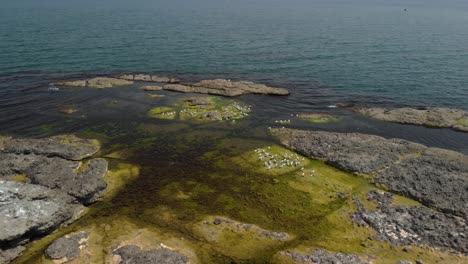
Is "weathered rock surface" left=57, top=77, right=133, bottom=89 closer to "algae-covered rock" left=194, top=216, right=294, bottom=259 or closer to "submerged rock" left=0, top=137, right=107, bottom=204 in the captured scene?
"submerged rock" left=0, top=137, right=107, bottom=204

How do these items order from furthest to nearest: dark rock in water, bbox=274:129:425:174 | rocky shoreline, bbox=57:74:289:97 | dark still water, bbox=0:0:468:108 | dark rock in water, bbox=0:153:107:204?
dark still water, bbox=0:0:468:108 < rocky shoreline, bbox=57:74:289:97 < dark rock in water, bbox=274:129:425:174 < dark rock in water, bbox=0:153:107:204

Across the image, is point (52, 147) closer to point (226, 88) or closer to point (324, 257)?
point (324, 257)

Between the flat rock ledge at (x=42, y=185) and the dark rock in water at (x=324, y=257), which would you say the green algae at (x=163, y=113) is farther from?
the dark rock in water at (x=324, y=257)

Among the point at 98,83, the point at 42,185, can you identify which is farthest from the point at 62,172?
the point at 98,83

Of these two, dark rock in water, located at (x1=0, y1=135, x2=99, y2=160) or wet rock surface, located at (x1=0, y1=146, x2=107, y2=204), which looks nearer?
wet rock surface, located at (x1=0, y1=146, x2=107, y2=204)

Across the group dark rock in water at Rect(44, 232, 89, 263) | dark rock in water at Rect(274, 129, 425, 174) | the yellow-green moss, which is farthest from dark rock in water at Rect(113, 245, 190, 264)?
the yellow-green moss

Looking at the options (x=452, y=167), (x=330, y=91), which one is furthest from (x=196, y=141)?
(x=330, y=91)

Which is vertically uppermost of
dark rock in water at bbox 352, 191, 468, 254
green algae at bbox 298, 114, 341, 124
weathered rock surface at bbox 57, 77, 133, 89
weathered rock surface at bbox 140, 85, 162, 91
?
weathered rock surface at bbox 57, 77, 133, 89
